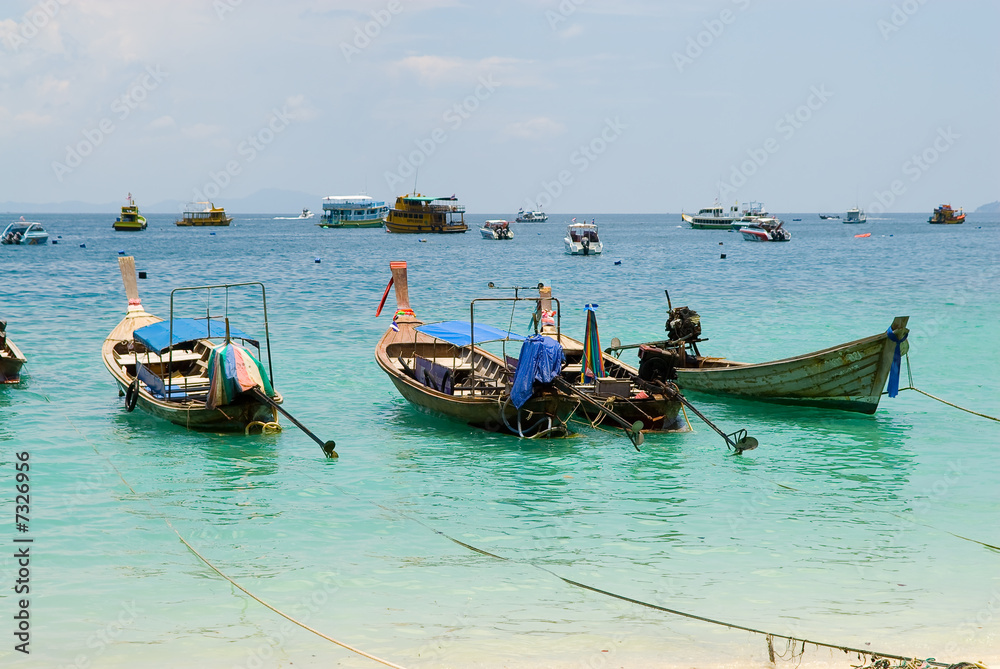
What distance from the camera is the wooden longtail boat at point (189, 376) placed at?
45.1ft

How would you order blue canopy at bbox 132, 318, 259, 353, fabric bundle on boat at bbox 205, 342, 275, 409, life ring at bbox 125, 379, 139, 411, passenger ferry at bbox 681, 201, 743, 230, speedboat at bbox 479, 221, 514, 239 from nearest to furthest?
fabric bundle on boat at bbox 205, 342, 275, 409
blue canopy at bbox 132, 318, 259, 353
life ring at bbox 125, 379, 139, 411
speedboat at bbox 479, 221, 514, 239
passenger ferry at bbox 681, 201, 743, 230

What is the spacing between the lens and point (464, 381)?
16.2m

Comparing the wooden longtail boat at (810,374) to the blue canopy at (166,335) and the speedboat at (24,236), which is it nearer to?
the blue canopy at (166,335)

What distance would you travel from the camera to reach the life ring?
50.8ft

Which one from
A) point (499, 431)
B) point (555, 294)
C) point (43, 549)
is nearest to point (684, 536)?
point (499, 431)

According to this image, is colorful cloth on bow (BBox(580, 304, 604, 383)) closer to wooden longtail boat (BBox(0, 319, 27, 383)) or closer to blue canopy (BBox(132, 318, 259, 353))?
blue canopy (BBox(132, 318, 259, 353))

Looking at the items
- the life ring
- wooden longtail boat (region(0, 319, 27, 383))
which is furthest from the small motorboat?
the life ring

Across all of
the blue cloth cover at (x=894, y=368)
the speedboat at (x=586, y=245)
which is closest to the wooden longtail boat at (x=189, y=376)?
the blue cloth cover at (x=894, y=368)

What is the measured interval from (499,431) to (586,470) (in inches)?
87.0

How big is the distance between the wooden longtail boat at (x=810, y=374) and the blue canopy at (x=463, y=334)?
247cm

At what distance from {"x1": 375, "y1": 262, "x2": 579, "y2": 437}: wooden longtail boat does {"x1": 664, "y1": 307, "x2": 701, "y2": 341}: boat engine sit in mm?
4186

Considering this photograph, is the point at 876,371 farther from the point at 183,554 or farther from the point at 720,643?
the point at 183,554

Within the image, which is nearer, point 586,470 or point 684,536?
point 684,536

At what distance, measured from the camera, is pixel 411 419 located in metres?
16.1
